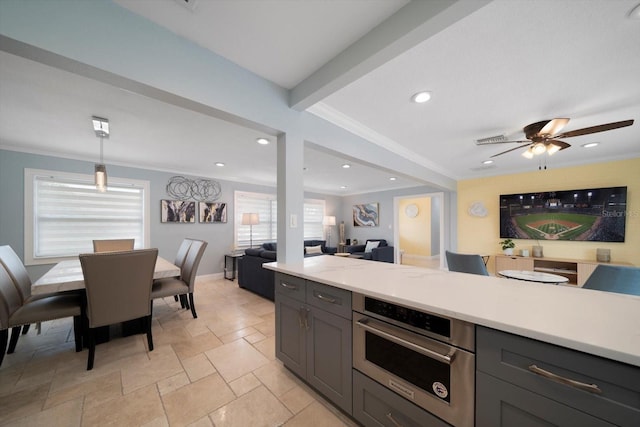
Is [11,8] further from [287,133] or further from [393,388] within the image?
[393,388]

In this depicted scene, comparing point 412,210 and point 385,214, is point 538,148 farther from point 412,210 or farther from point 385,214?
point 412,210

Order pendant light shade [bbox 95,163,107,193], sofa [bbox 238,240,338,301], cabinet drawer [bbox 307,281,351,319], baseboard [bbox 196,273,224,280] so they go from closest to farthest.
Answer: cabinet drawer [bbox 307,281,351,319]
pendant light shade [bbox 95,163,107,193]
sofa [bbox 238,240,338,301]
baseboard [bbox 196,273,224,280]

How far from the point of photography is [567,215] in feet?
13.4

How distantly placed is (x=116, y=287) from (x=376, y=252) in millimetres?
4890

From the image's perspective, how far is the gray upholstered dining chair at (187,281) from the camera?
2.73 metres

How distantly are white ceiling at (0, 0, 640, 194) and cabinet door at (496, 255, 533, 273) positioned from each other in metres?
2.04

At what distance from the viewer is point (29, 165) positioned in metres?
3.29

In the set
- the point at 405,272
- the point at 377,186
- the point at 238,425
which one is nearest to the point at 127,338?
the point at 238,425

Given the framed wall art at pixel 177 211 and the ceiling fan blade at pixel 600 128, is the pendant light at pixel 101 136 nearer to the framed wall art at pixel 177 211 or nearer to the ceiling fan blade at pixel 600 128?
the framed wall art at pixel 177 211

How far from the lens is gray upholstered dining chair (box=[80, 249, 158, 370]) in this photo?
6.15 feet

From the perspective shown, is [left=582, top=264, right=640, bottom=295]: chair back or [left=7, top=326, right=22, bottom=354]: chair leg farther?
[left=7, top=326, right=22, bottom=354]: chair leg

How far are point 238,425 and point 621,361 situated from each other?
1794 millimetres

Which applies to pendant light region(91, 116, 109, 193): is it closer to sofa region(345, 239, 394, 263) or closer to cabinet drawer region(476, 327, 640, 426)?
cabinet drawer region(476, 327, 640, 426)

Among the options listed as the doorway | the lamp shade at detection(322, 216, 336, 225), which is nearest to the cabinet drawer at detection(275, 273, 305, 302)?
the lamp shade at detection(322, 216, 336, 225)
